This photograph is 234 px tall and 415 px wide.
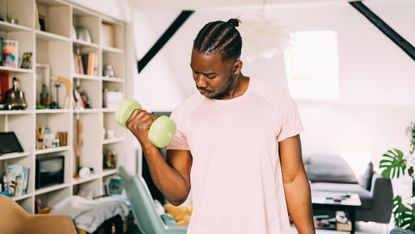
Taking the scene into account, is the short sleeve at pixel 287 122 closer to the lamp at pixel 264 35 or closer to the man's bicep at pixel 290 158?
the man's bicep at pixel 290 158

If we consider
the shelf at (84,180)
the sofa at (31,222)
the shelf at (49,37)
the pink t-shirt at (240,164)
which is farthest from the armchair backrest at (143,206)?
the pink t-shirt at (240,164)

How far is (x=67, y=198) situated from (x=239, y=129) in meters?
3.21

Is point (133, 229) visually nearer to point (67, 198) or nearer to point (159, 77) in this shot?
point (67, 198)

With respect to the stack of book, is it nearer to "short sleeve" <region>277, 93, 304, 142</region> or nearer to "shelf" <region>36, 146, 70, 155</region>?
"shelf" <region>36, 146, 70, 155</region>

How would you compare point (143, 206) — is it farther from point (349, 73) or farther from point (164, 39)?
point (349, 73)

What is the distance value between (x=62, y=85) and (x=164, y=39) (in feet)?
5.55

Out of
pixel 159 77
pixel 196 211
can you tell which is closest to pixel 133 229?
pixel 159 77

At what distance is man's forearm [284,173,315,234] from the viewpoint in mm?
1306

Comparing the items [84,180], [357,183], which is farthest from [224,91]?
[357,183]

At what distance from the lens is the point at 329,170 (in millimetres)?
6168

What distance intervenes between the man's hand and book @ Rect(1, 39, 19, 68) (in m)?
2.65

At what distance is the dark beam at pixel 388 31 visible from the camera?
5.03 meters

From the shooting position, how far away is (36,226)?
3262mm

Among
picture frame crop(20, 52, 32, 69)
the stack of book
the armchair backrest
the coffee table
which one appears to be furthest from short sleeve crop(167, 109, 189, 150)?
the coffee table
